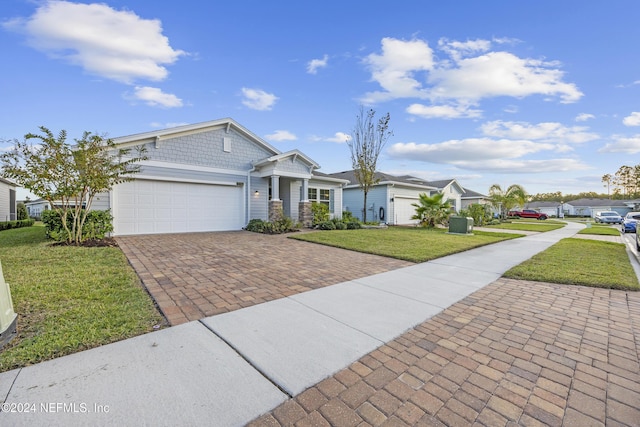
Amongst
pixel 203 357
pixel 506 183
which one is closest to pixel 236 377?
pixel 203 357

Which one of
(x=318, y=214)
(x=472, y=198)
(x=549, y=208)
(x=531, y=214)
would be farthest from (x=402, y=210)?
(x=549, y=208)

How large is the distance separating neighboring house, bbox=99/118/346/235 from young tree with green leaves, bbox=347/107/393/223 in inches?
166

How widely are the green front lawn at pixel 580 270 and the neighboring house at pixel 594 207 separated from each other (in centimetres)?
6145

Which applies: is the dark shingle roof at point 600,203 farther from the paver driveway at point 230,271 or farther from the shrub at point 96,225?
the shrub at point 96,225

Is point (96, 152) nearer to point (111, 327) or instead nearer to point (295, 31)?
point (111, 327)

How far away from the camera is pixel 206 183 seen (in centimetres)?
1281

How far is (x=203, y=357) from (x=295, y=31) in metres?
12.8

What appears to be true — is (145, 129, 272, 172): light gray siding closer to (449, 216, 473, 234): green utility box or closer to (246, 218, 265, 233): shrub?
(246, 218, 265, 233): shrub

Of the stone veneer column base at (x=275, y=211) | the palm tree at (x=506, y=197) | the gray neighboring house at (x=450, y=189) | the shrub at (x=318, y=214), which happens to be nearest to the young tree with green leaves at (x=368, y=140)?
the shrub at (x=318, y=214)

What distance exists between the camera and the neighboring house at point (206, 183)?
1106 cm

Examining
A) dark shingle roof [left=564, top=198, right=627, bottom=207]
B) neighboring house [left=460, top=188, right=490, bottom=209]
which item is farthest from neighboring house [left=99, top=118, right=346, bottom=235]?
dark shingle roof [left=564, top=198, right=627, bottom=207]

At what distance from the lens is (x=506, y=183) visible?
3394 centimetres

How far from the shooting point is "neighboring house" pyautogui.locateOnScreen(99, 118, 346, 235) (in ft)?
36.3

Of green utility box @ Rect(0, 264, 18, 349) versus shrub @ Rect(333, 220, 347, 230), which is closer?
green utility box @ Rect(0, 264, 18, 349)
